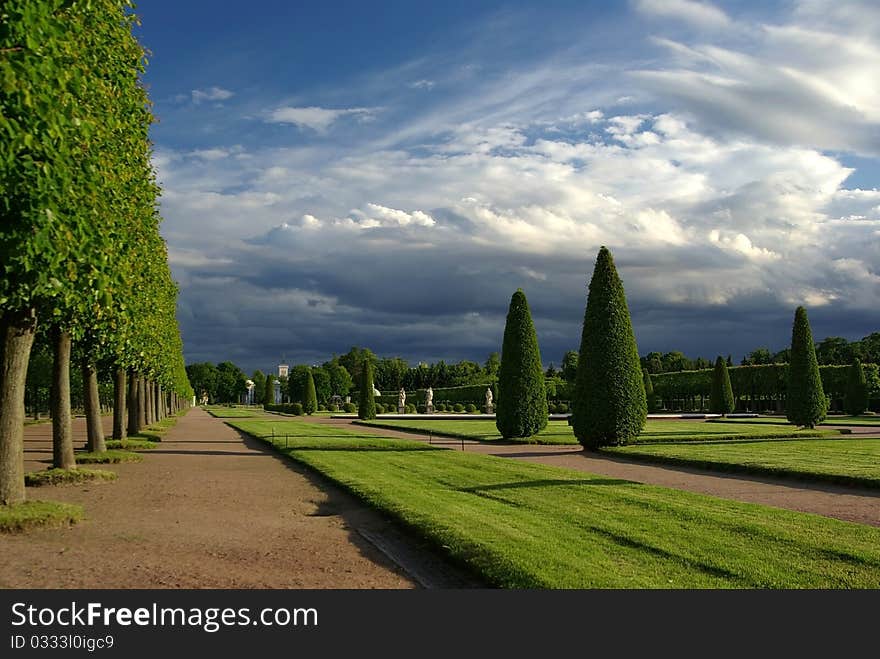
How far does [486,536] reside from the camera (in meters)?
9.39

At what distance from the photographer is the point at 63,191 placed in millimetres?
10109

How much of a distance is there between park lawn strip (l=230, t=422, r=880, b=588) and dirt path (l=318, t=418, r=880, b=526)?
4.61 ft

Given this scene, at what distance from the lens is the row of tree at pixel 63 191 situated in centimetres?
864

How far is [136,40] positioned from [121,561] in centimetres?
1561

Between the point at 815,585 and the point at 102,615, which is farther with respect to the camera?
the point at 815,585

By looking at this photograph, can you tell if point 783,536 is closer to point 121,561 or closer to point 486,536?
point 486,536

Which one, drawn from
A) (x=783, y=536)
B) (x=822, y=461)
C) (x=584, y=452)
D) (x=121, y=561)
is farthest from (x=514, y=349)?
(x=121, y=561)

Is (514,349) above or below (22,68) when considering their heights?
below

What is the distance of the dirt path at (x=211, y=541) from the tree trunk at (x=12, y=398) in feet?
4.37

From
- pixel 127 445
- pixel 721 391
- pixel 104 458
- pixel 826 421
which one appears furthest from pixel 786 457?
pixel 721 391

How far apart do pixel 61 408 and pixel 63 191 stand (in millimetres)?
7899

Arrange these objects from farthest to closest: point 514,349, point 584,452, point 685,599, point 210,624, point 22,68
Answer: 1. point 514,349
2. point 584,452
3. point 22,68
4. point 685,599
5. point 210,624

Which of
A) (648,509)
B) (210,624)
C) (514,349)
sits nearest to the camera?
(210,624)

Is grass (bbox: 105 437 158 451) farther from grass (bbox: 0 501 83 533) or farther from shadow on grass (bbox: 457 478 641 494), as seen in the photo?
shadow on grass (bbox: 457 478 641 494)
